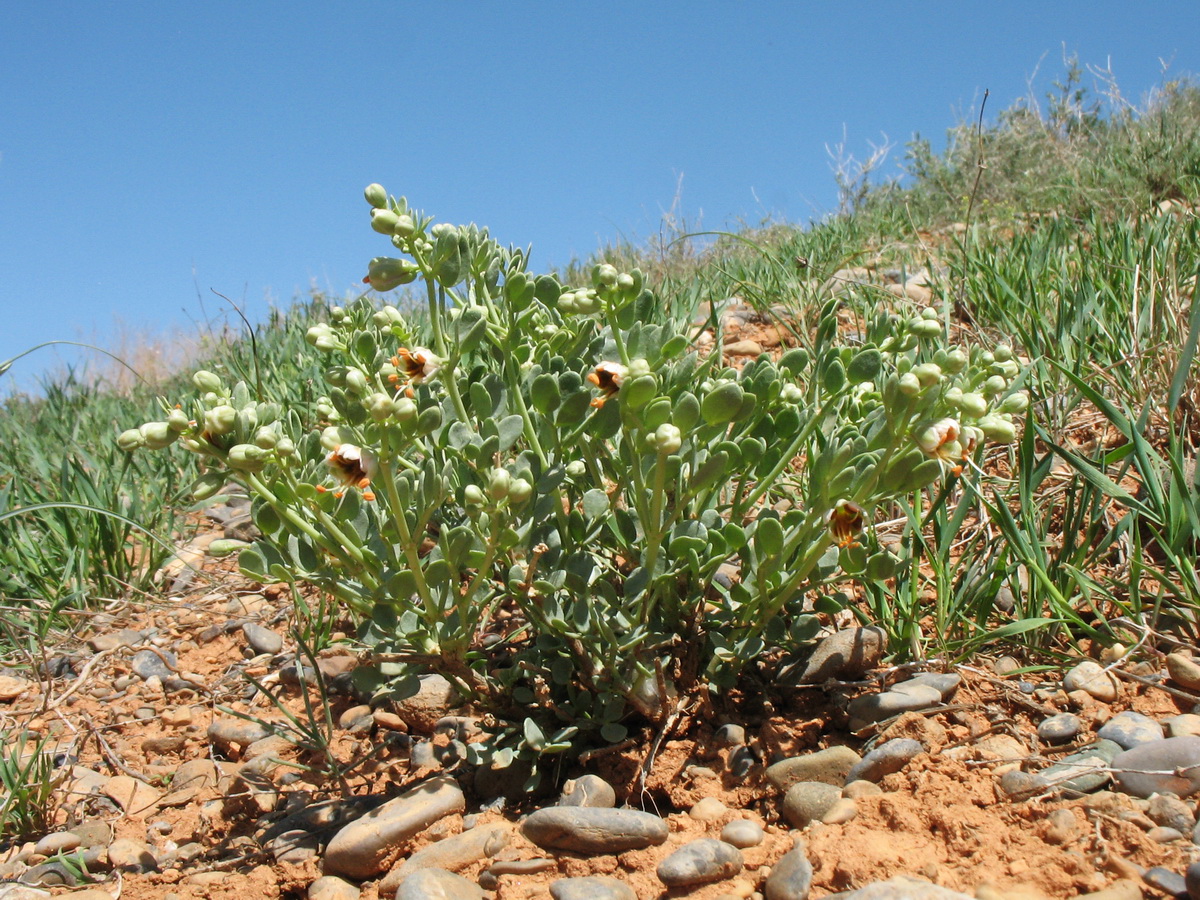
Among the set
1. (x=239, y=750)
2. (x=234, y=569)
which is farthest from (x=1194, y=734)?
(x=234, y=569)

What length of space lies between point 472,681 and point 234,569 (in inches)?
75.1

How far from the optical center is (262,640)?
112 inches

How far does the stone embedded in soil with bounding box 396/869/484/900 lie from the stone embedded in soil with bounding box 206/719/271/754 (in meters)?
1.01

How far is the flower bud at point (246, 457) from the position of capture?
138 cm

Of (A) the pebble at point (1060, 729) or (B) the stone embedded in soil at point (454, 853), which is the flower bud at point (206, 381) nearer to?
(B) the stone embedded in soil at point (454, 853)

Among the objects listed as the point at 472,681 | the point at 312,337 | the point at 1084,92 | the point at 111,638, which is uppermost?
the point at 1084,92

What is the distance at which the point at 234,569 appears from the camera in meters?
3.38

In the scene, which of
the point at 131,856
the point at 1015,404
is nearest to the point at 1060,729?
the point at 1015,404

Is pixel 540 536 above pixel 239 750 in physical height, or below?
above

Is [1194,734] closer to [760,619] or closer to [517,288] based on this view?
[760,619]

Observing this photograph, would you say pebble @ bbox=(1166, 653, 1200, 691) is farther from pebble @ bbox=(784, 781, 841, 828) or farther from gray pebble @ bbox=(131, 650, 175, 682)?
gray pebble @ bbox=(131, 650, 175, 682)

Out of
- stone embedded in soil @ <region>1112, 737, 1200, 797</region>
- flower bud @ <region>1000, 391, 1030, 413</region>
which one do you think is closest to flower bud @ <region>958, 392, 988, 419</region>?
flower bud @ <region>1000, 391, 1030, 413</region>

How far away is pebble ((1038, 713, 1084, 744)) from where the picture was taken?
1735 millimetres

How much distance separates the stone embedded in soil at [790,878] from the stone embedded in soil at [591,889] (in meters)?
0.22
